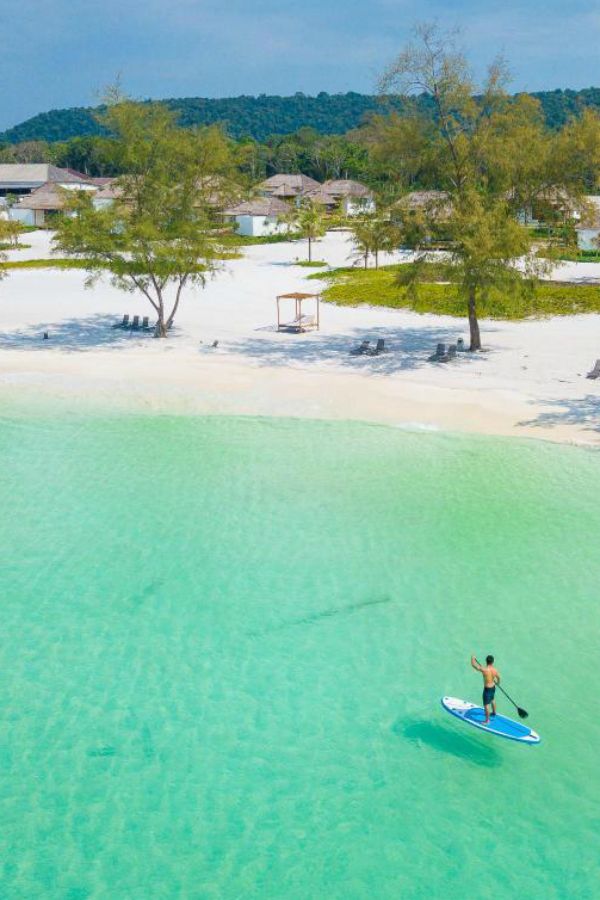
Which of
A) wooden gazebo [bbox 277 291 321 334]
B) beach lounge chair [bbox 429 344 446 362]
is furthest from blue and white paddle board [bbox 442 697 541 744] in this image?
wooden gazebo [bbox 277 291 321 334]

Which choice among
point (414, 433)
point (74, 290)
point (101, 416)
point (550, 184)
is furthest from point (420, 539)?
point (74, 290)

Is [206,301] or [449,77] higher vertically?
[449,77]

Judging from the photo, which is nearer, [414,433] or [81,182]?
[414,433]

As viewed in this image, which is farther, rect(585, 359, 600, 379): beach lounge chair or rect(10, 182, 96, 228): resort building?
rect(10, 182, 96, 228): resort building

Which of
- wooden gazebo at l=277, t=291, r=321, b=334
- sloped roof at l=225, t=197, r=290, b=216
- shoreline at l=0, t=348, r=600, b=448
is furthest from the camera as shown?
sloped roof at l=225, t=197, r=290, b=216

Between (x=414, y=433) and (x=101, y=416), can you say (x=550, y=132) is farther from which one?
(x=101, y=416)

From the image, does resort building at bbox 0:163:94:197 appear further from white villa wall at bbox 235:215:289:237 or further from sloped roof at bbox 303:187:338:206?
white villa wall at bbox 235:215:289:237
